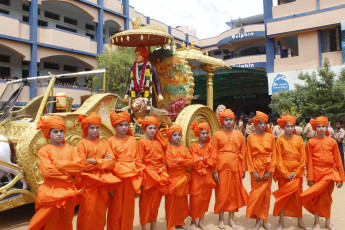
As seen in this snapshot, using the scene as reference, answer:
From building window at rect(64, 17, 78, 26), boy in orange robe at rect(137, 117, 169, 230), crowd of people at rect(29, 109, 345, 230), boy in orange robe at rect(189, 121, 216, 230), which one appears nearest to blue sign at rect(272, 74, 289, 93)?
crowd of people at rect(29, 109, 345, 230)

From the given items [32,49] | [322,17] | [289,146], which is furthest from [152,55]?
[322,17]

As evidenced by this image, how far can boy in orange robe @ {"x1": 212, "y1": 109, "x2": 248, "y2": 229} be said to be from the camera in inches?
166

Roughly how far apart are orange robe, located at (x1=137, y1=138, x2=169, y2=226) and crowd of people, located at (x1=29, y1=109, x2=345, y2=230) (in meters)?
0.01

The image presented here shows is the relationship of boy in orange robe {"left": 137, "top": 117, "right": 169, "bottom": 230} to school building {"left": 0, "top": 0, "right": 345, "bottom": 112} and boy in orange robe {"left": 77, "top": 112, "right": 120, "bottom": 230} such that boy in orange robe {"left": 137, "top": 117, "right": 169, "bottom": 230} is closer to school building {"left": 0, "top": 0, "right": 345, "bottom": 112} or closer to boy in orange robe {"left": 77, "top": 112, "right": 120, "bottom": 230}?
Result: boy in orange robe {"left": 77, "top": 112, "right": 120, "bottom": 230}

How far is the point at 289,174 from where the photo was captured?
406cm

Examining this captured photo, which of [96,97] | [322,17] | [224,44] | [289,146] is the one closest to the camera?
[289,146]

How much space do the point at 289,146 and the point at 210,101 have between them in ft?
10.2

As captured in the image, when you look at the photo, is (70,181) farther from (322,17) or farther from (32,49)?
(322,17)

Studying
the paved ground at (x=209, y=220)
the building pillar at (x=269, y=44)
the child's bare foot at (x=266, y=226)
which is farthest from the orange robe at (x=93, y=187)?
the building pillar at (x=269, y=44)

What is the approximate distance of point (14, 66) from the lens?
54.4ft

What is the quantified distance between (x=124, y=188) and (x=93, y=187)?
40cm

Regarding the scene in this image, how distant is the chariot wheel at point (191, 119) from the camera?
17.5ft

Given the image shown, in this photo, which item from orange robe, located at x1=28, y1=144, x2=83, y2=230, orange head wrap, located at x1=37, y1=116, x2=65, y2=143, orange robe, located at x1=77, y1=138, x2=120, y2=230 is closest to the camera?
orange robe, located at x1=28, y1=144, x2=83, y2=230

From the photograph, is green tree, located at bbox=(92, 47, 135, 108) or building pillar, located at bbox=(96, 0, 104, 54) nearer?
green tree, located at bbox=(92, 47, 135, 108)
